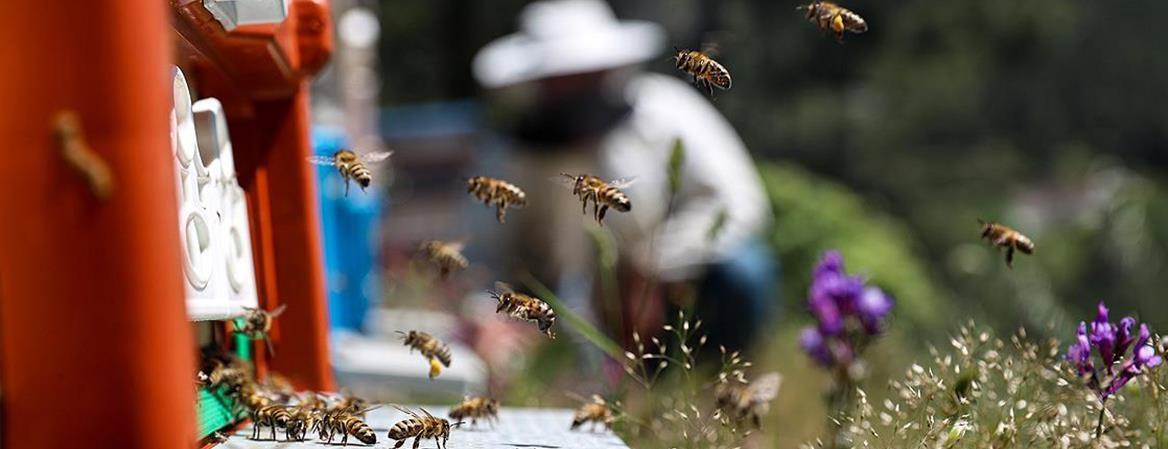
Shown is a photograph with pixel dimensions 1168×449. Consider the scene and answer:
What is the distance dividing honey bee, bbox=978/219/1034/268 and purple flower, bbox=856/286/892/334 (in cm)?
23

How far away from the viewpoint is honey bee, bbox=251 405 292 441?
1755 millimetres

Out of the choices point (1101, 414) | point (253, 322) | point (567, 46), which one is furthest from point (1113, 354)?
point (567, 46)

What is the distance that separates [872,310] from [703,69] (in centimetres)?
53

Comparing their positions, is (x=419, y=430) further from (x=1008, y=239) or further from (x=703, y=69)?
(x=1008, y=239)

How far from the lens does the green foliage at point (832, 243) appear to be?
6727 millimetres

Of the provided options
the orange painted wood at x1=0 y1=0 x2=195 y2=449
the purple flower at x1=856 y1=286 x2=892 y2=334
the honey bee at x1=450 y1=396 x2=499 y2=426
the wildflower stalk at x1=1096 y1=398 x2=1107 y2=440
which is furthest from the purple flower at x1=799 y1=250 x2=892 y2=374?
the orange painted wood at x1=0 y1=0 x2=195 y2=449

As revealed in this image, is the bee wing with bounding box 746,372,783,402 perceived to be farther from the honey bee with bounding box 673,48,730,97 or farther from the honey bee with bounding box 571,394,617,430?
the honey bee with bounding box 673,48,730,97

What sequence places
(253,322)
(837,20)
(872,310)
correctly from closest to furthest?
(253,322)
(872,310)
(837,20)

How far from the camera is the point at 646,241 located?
571 cm

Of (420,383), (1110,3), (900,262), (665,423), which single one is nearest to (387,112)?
(1110,3)

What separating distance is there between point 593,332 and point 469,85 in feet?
41.1

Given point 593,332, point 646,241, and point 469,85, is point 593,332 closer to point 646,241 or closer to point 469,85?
point 646,241

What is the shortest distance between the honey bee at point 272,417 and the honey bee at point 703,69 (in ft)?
2.92

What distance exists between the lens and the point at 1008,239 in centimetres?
235
